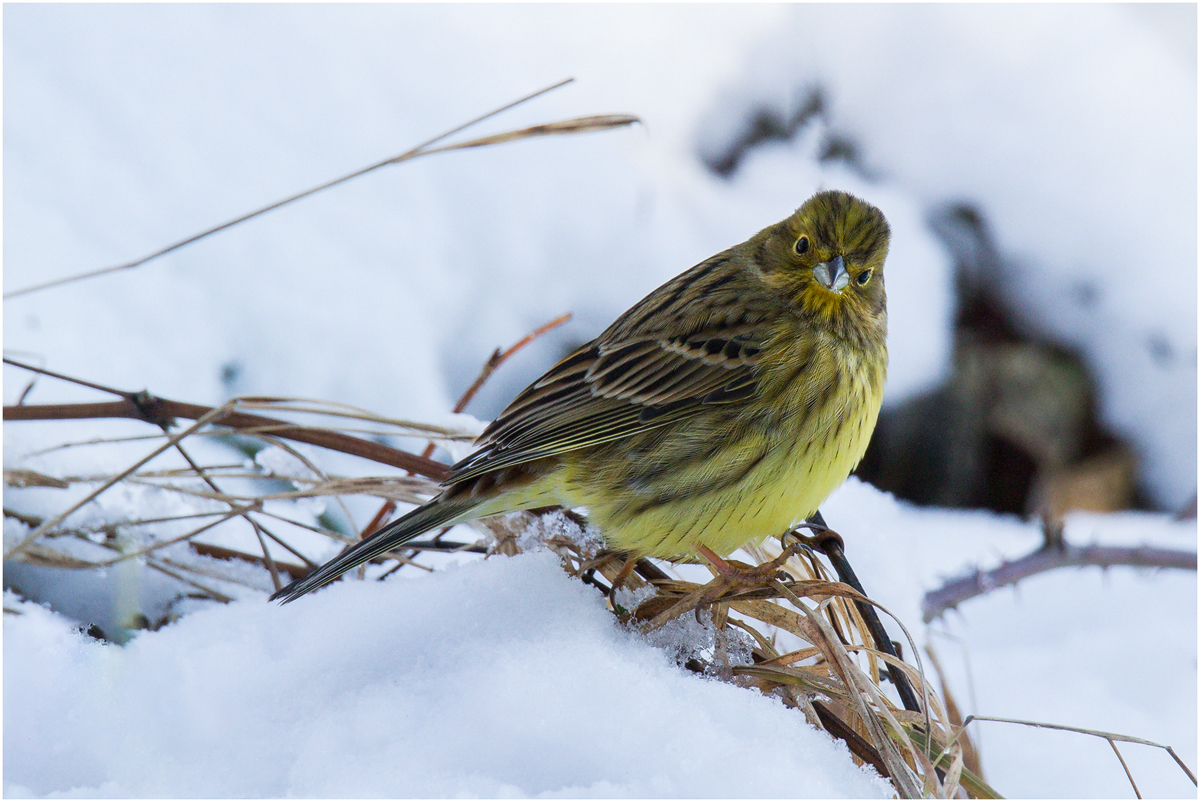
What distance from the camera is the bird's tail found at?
79.6 inches

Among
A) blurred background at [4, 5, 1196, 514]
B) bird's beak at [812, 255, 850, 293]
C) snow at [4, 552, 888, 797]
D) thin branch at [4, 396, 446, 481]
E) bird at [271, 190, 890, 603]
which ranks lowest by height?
snow at [4, 552, 888, 797]

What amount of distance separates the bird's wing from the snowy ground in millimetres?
426

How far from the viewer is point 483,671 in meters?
1.74

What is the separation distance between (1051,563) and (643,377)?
1256 mm

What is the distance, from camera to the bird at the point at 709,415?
7.47 ft

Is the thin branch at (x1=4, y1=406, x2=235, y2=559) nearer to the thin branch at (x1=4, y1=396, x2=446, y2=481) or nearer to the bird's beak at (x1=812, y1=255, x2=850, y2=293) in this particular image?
the thin branch at (x1=4, y1=396, x2=446, y2=481)

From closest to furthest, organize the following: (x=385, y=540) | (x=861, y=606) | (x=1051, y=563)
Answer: (x=861, y=606) < (x=385, y=540) < (x=1051, y=563)

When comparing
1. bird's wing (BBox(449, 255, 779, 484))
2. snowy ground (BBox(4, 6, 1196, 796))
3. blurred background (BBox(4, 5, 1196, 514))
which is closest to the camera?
snowy ground (BBox(4, 6, 1196, 796))

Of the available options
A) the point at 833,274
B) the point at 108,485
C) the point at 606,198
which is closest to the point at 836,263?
the point at 833,274

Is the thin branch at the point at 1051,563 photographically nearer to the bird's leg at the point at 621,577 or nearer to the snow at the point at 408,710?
the bird's leg at the point at 621,577

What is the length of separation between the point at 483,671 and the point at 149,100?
106 inches

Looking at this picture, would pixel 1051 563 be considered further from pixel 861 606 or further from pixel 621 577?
pixel 621 577

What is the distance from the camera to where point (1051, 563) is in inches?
108

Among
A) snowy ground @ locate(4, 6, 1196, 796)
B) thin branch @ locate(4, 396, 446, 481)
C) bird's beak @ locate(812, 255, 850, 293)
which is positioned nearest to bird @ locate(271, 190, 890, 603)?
bird's beak @ locate(812, 255, 850, 293)
